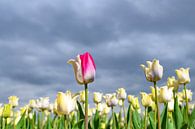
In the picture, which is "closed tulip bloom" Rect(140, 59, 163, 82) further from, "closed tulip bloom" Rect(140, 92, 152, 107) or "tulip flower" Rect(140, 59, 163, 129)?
"closed tulip bloom" Rect(140, 92, 152, 107)

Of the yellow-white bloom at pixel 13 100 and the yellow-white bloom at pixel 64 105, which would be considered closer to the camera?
the yellow-white bloom at pixel 64 105

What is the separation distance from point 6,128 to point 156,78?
9.00 ft

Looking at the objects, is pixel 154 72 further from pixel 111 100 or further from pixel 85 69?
pixel 111 100

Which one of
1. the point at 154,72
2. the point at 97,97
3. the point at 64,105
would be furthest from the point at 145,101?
the point at 97,97

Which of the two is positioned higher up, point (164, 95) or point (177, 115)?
point (164, 95)

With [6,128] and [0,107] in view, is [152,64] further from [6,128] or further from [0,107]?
[0,107]

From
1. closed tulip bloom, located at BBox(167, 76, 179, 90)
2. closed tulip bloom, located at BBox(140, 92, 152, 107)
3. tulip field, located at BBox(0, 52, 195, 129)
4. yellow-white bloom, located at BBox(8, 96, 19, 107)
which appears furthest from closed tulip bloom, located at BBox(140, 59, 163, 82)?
yellow-white bloom, located at BBox(8, 96, 19, 107)

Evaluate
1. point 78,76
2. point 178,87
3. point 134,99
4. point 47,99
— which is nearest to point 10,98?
point 47,99

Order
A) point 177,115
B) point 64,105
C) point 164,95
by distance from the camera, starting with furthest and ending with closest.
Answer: point 177,115 → point 164,95 → point 64,105

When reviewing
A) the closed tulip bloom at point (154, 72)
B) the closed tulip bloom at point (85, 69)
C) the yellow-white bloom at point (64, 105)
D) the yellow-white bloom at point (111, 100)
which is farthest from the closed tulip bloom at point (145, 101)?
the closed tulip bloom at point (85, 69)

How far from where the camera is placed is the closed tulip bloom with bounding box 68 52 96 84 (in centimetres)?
249

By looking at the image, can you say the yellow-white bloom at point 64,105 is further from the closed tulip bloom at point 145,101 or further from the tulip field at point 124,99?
the closed tulip bloom at point 145,101

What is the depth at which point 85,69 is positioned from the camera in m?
2.52

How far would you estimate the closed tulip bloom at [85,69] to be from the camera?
2492mm
